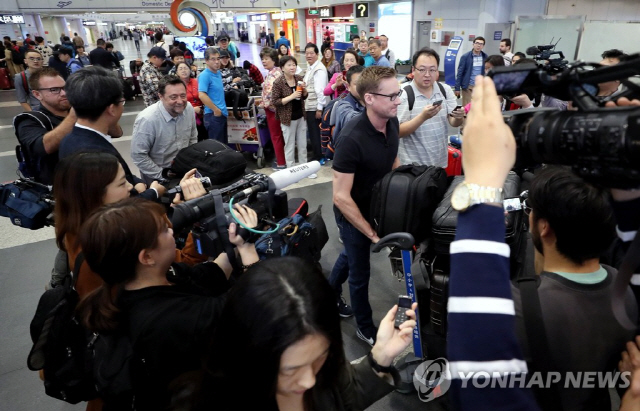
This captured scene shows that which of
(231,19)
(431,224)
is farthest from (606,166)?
(231,19)

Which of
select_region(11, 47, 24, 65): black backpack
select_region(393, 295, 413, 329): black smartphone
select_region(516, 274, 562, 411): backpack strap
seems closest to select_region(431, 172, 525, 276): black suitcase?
select_region(393, 295, 413, 329): black smartphone

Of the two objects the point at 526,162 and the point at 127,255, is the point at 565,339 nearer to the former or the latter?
the point at 526,162

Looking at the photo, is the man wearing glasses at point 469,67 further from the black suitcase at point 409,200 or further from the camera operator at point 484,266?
the camera operator at point 484,266

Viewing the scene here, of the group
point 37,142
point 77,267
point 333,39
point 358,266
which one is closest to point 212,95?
point 37,142

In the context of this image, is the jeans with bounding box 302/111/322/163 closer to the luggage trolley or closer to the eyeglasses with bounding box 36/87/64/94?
the luggage trolley

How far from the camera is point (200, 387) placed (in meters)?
0.95

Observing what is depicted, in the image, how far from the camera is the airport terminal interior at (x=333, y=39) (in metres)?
2.68

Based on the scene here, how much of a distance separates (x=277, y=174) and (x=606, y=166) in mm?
1375

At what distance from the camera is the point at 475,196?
0.69m

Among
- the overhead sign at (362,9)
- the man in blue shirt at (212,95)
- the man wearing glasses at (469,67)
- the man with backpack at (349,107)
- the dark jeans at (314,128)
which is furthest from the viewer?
the overhead sign at (362,9)

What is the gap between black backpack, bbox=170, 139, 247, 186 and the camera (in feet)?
7.43

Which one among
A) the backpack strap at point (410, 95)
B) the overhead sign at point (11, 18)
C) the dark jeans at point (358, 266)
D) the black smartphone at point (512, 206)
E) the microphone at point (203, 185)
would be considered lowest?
the dark jeans at point (358, 266)

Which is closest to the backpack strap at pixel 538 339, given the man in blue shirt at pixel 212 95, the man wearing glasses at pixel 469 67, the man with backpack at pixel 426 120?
the man with backpack at pixel 426 120

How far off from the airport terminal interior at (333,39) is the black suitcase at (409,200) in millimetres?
1053
